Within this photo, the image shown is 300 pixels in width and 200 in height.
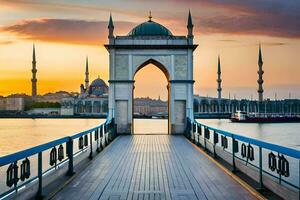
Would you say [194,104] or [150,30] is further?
[194,104]

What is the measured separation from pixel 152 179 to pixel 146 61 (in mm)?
17600

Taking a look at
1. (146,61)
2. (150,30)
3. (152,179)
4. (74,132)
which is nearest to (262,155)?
(152,179)

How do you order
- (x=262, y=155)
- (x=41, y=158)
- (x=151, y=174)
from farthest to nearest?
(x=151, y=174) < (x=262, y=155) < (x=41, y=158)

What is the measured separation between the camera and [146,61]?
28469mm

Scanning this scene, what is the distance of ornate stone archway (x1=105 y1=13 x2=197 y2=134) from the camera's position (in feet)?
91.9

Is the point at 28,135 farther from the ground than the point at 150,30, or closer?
closer

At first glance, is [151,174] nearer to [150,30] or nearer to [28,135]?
[150,30]

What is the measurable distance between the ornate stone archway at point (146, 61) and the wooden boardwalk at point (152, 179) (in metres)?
11.2

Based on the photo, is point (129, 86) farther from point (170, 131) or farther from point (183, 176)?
point (183, 176)

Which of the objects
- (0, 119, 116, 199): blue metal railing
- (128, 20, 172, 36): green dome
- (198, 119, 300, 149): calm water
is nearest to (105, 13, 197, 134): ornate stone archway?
(128, 20, 172, 36): green dome

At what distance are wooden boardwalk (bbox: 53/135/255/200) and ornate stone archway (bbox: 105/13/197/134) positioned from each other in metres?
11.2

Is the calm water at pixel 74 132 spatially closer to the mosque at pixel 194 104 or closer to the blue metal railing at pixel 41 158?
the blue metal railing at pixel 41 158

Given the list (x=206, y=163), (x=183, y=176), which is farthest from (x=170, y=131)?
(x=183, y=176)

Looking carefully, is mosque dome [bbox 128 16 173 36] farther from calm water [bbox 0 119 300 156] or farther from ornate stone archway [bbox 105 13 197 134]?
calm water [bbox 0 119 300 156]
